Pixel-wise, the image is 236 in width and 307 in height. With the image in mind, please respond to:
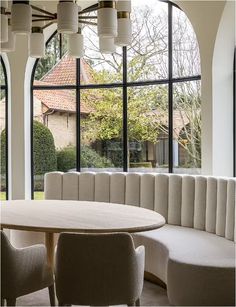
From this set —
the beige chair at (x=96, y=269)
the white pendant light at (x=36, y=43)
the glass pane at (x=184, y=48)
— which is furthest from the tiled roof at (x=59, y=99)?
the beige chair at (x=96, y=269)

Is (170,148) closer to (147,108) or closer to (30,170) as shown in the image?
(147,108)

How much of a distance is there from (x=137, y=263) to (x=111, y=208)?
1.41m

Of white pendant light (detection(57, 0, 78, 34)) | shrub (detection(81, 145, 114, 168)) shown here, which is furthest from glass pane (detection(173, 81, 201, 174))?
white pendant light (detection(57, 0, 78, 34))

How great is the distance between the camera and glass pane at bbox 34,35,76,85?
21.5 feet

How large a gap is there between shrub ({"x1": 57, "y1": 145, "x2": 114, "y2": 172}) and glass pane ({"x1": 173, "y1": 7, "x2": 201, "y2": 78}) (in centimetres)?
165

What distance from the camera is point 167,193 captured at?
5.06m

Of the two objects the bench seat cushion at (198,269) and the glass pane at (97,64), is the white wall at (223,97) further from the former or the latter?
the glass pane at (97,64)

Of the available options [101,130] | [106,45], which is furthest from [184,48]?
[106,45]

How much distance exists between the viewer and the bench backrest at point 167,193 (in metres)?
4.33

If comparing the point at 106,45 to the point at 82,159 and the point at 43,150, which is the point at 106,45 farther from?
the point at 43,150

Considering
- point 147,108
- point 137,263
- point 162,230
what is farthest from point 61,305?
point 147,108

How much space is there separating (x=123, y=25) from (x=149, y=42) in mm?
2231

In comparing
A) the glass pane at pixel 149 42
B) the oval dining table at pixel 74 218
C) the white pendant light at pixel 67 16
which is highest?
the glass pane at pixel 149 42

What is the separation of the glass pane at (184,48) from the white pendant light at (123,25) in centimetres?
191
